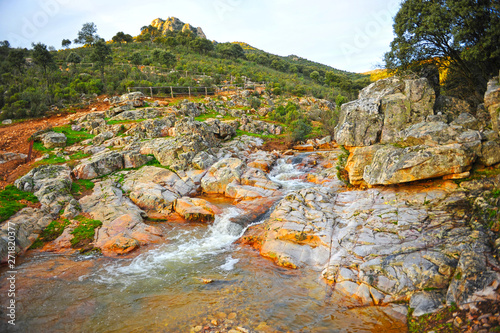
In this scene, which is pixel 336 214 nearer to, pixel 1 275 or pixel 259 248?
pixel 259 248

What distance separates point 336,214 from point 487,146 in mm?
6576

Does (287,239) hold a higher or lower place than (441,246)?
lower

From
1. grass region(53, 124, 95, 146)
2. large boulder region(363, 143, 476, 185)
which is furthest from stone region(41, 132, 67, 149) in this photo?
large boulder region(363, 143, 476, 185)

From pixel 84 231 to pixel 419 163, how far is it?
1617cm

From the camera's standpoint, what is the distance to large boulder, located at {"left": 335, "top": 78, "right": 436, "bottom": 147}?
13750mm

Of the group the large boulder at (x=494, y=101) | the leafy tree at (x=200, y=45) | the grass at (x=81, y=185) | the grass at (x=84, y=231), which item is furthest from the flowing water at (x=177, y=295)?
the leafy tree at (x=200, y=45)

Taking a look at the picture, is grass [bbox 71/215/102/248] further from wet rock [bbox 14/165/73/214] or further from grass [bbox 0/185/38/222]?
grass [bbox 0/185/38/222]

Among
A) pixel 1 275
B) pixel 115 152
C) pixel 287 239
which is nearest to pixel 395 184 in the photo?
pixel 287 239

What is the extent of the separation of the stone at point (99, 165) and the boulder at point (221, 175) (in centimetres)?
687

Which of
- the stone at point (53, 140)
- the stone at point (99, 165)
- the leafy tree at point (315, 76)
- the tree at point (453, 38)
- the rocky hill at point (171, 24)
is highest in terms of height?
the rocky hill at point (171, 24)

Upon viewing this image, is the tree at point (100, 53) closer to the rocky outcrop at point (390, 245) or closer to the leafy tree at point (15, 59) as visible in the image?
the leafy tree at point (15, 59)

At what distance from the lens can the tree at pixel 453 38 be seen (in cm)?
1149

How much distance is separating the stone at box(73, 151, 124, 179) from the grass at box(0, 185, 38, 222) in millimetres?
3762

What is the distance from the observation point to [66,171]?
16750 mm
